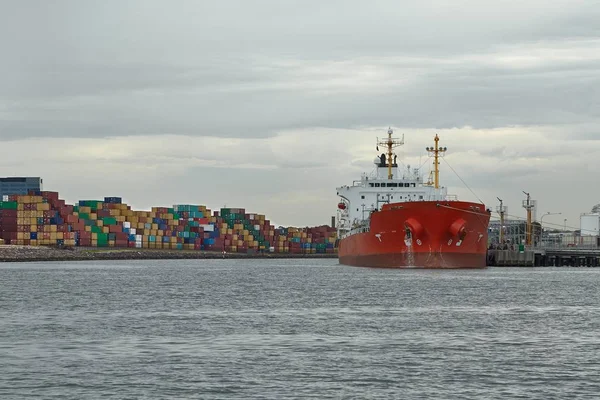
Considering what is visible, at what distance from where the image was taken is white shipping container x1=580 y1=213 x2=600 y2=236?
181387 mm

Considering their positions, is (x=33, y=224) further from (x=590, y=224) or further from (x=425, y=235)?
(x=425, y=235)

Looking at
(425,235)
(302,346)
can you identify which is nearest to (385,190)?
(425,235)

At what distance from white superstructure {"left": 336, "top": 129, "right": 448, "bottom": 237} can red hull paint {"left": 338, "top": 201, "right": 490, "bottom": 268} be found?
16.3 m

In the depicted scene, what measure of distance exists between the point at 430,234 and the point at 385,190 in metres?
26.5

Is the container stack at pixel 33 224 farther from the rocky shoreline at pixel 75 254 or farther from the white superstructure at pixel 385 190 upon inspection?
the white superstructure at pixel 385 190

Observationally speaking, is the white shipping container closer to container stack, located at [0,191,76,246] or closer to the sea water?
container stack, located at [0,191,76,246]

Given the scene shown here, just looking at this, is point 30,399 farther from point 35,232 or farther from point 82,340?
point 35,232

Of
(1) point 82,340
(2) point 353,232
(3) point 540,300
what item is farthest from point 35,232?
(1) point 82,340

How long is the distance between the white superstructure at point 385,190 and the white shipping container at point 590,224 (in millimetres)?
81973

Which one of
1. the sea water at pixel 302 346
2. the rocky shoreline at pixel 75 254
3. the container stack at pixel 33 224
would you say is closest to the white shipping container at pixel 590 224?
the rocky shoreline at pixel 75 254

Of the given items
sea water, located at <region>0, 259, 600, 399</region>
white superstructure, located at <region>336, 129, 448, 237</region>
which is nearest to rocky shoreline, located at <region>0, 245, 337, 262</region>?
white superstructure, located at <region>336, 129, 448, 237</region>

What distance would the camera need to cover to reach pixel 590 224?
183625 millimetres

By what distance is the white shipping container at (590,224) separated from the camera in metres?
181

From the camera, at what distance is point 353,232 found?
347 ft
